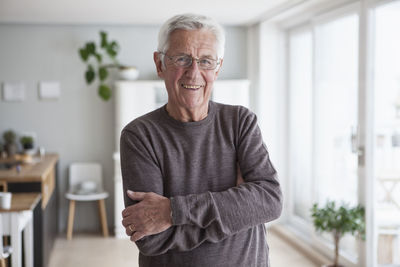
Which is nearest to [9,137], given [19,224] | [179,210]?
[19,224]

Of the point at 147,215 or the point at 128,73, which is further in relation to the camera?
the point at 128,73

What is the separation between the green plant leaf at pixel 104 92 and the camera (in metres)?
5.54

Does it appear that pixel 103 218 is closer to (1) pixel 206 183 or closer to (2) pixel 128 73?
(2) pixel 128 73

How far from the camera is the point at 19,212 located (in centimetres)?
328

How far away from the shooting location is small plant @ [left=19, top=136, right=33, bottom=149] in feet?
17.5

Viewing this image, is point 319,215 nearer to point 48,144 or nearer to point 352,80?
point 352,80

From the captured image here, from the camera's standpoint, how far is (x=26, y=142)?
5410mm

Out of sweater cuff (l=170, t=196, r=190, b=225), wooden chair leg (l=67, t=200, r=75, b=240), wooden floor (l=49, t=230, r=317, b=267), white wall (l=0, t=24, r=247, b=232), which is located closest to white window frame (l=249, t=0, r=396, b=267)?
wooden floor (l=49, t=230, r=317, b=267)

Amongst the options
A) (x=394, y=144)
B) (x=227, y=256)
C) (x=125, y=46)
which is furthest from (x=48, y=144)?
(x=227, y=256)

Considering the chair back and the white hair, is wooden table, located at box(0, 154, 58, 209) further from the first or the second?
the white hair

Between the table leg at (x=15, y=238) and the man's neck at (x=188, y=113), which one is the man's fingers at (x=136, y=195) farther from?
the table leg at (x=15, y=238)

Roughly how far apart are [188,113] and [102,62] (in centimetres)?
448

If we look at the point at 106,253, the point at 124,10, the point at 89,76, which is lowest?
the point at 106,253

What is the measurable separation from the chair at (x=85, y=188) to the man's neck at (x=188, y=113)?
4.14 metres
